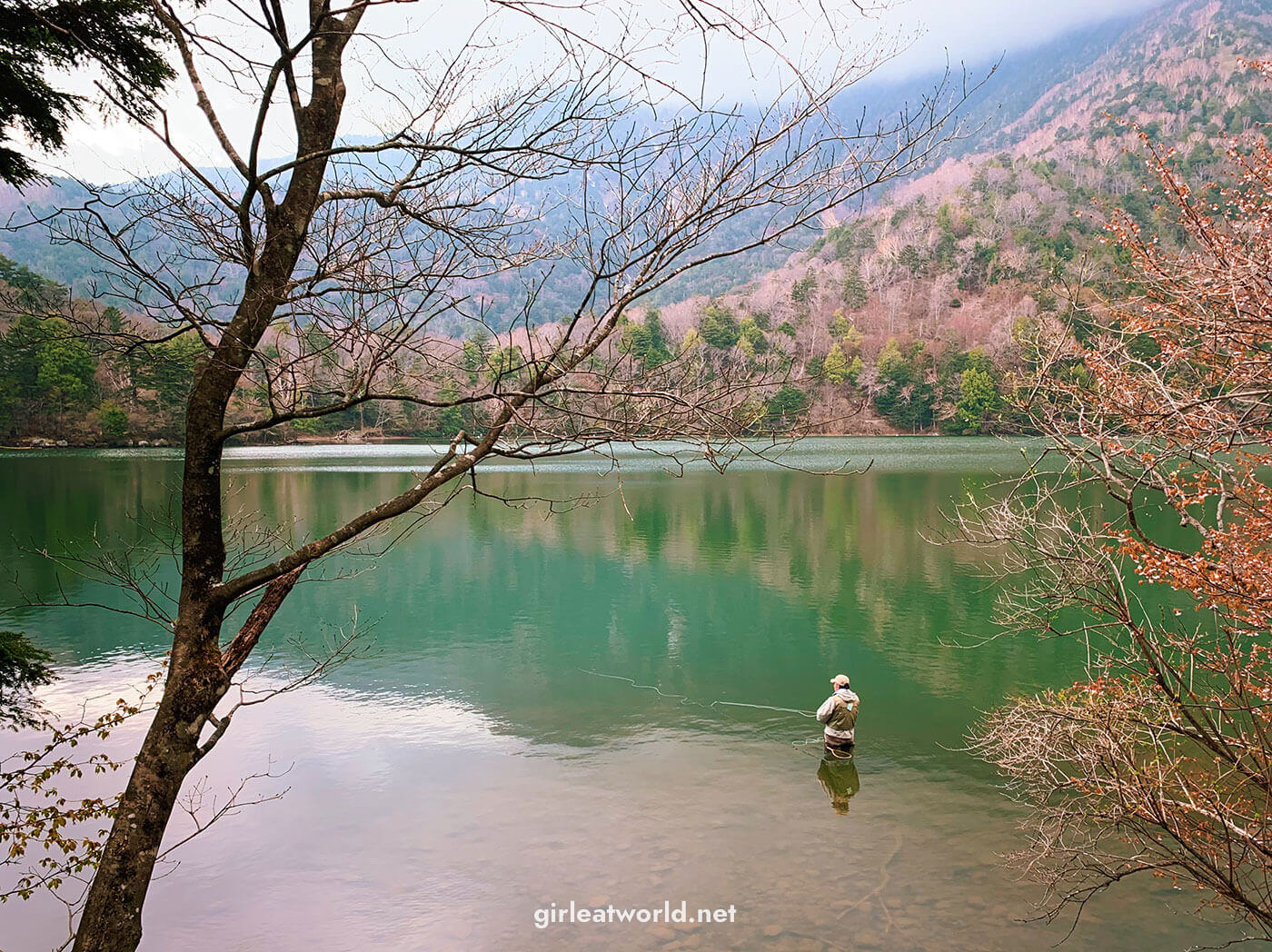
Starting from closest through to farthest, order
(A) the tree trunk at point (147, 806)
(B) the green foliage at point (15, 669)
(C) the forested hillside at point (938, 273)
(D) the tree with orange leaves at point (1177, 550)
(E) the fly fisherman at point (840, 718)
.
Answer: (A) the tree trunk at point (147, 806)
(D) the tree with orange leaves at point (1177, 550)
(B) the green foliage at point (15, 669)
(E) the fly fisherman at point (840, 718)
(C) the forested hillside at point (938, 273)

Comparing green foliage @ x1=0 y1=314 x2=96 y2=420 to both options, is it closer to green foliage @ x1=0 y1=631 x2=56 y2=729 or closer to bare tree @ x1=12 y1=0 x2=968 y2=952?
green foliage @ x1=0 y1=631 x2=56 y2=729

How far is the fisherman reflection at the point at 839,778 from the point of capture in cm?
730

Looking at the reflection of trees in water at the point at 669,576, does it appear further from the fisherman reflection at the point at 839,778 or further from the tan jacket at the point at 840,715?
the tan jacket at the point at 840,715

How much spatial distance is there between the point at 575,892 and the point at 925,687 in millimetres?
6203

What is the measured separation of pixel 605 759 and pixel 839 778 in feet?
7.64

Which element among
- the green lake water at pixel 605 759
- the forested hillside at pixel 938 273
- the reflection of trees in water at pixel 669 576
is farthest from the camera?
the forested hillside at pixel 938 273

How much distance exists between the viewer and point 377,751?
861cm

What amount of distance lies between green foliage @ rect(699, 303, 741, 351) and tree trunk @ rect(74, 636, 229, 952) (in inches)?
2590

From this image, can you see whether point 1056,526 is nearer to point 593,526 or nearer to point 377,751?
point 377,751

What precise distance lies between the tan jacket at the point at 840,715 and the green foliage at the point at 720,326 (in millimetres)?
60613

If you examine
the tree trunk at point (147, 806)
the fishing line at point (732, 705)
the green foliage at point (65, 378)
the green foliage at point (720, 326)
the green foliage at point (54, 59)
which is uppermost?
the green foliage at point (720, 326)

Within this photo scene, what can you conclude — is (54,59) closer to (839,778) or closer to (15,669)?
(15,669)

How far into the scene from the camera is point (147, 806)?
255 cm

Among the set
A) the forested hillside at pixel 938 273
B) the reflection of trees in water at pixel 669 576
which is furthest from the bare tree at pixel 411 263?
the forested hillside at pixel 938 273
